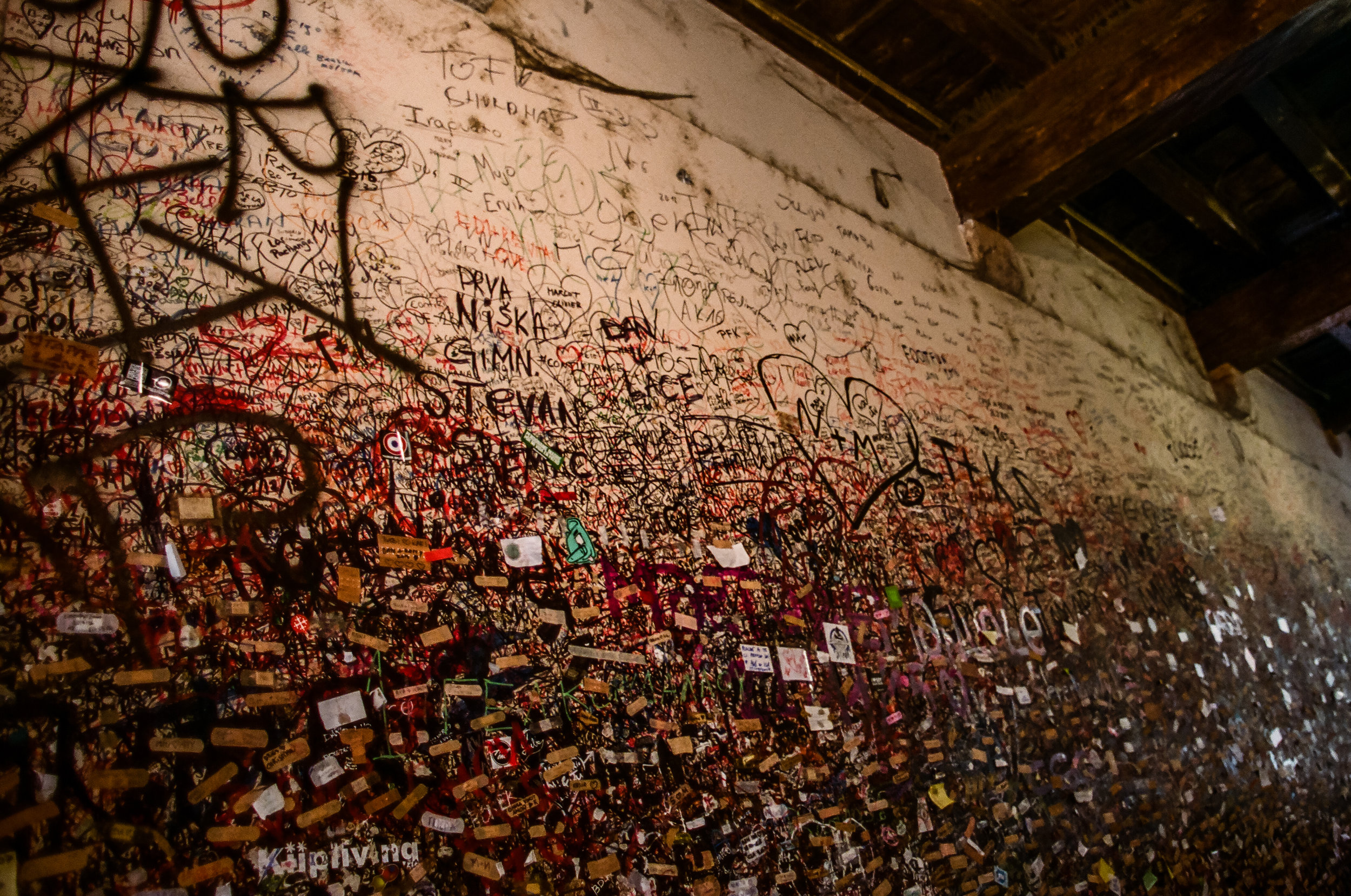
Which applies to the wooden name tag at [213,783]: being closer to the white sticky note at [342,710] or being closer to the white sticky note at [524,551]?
the white sticky note at [342,710]

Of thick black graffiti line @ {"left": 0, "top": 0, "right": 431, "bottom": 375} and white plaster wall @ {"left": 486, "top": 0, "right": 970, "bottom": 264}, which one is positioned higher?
white plaster wall @ {"left": 486, "top": 0, "right": 970, "bottom": 264}

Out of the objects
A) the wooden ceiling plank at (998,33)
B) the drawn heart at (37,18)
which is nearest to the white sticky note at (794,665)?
the drawn heart at (37,18)

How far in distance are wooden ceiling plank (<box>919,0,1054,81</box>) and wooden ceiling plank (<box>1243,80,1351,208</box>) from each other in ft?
4.54

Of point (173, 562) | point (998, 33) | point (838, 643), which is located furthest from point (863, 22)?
point (173, 562)

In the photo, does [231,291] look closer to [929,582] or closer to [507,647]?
[507,647]

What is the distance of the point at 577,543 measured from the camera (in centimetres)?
188

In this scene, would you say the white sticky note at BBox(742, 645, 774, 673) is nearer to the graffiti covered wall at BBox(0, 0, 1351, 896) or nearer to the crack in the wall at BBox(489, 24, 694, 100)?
the graffiti covered wall at BBox(0, 0, 1351, 896)

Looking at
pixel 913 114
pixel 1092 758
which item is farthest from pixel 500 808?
pixel 913 114

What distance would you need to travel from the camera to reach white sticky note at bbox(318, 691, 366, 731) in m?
1.41

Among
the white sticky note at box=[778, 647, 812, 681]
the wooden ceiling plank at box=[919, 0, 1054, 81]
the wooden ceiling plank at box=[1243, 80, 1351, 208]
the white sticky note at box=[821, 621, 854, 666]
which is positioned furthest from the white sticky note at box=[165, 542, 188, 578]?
the wooden ceiling plank at box=[1243, 80, 1351, 208]

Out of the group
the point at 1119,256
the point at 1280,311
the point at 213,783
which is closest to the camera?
the point at 213,783

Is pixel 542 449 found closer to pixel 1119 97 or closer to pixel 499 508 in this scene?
pixel 499 508

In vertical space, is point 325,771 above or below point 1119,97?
below

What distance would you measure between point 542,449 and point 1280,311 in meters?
6.02
